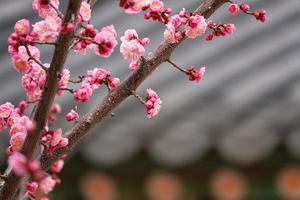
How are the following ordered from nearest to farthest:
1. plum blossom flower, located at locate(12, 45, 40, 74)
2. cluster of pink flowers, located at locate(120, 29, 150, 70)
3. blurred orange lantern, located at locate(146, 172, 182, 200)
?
plum blossom flower, located at locate(12, 45, 40, 74) → cluster of pink flowers, located at locate(120, 29, 150, 70) → blurred orange lantern, located at locate(146, 172, 182, 200)

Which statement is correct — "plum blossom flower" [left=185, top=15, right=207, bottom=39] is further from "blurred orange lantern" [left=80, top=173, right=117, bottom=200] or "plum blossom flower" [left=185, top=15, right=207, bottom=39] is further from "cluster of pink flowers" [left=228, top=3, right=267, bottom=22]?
"blurred orange lantern" [left=80, top=173, right=117, bottom=200]

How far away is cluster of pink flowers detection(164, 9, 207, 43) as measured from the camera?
51.0 inches

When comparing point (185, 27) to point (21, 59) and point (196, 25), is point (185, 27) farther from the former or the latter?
point (21, 59)

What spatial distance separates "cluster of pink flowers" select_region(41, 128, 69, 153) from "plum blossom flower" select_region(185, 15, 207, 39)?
0.29 m

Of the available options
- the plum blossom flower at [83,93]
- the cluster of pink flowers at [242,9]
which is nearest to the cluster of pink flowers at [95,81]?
the plum blossom flower at [83,93]

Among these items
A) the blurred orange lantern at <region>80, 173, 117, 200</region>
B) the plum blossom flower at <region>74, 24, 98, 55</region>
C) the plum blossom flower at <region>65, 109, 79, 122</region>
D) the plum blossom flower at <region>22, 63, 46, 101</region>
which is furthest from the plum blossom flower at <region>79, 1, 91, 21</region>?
the blurred orange lantern at <region>80, 173, 117, 200</region>

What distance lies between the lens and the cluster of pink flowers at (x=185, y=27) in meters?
1.29

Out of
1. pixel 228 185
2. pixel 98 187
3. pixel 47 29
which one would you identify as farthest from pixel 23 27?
pixel 228 185

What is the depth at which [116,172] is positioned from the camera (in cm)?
414

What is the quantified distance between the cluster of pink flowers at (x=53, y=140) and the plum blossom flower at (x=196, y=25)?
29cm

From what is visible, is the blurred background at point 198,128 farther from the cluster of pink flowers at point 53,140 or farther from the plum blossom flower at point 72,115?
the cluster of pink flowers at point 53,140

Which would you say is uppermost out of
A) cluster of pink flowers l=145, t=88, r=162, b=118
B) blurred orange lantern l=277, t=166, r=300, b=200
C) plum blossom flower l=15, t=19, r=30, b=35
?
plum blossom flower l=15, t=19, r=30, b=35

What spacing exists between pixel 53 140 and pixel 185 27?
12.1 inches

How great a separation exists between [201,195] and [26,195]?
303 centimetres
